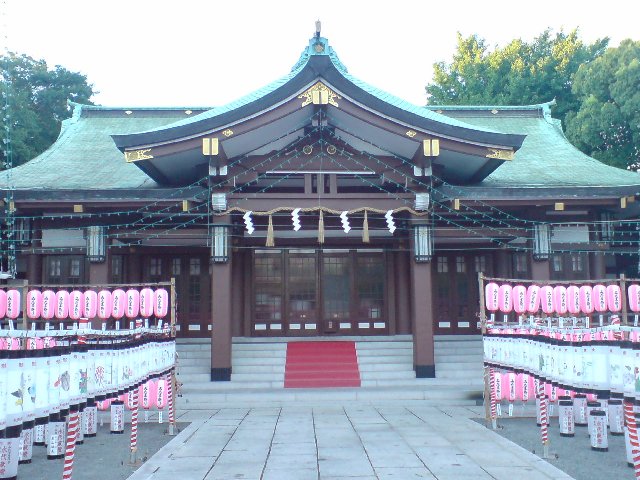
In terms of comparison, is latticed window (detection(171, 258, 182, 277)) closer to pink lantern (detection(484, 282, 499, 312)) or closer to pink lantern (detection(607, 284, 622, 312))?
pink lantern (detection(484, 282, 499, 312))

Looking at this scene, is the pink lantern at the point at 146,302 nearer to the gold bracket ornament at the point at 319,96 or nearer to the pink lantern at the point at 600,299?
the gold bracket ornament at the point at 319,96

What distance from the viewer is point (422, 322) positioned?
16062mm

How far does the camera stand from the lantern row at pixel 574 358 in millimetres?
7367

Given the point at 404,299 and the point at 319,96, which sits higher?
the point at 319,96

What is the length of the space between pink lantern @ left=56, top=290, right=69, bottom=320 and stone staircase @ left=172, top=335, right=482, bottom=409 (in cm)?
346

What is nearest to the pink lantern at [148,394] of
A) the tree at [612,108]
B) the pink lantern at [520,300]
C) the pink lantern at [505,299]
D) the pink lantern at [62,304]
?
the pink lantern at [62,304]

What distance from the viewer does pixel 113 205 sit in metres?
16.2

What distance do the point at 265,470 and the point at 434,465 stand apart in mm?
2578

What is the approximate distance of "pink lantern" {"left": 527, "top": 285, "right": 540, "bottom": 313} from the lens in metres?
14.6

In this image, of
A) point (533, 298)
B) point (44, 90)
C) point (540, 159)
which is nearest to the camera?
point (533, 298)

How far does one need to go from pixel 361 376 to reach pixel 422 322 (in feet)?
7.44

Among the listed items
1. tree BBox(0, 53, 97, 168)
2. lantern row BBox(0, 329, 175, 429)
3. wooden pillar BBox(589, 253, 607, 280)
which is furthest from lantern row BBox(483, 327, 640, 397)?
tree BBox(0, 53, 97, 168)

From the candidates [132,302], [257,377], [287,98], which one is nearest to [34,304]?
[132,302]

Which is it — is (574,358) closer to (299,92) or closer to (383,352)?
(383,352)
